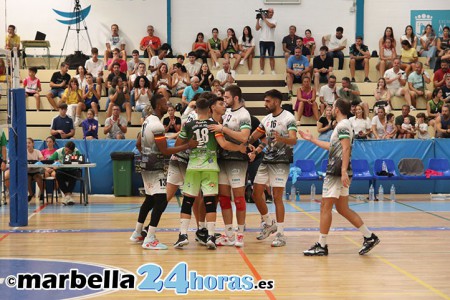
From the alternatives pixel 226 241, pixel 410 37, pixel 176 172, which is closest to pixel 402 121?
pixel 410 37

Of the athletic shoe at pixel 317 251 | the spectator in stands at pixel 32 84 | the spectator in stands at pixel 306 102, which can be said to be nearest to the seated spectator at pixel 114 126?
the spectator in stands at pixel 32 84

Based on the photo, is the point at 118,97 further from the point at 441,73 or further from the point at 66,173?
the point at 441,73

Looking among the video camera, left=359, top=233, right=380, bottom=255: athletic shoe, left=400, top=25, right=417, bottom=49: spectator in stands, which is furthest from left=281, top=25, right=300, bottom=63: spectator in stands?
left=359, top=233, right=380, bottom=255: athletic shoe

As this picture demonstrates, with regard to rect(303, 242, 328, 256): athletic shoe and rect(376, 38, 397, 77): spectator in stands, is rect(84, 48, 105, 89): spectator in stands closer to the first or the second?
rect(376, 38, 397, 77): spectator in stands

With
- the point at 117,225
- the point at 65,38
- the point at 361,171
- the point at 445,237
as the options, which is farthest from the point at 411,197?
the point at 65,38

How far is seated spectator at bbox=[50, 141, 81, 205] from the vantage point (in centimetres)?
1958

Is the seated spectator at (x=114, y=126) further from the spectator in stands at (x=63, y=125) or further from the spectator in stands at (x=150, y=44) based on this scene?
the spectator in stands at (x=150, y=44)

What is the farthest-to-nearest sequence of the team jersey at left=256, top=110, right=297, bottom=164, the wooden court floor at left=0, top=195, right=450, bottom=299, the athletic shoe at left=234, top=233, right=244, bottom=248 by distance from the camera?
the team jersey at left=256, top=110, right=297, bottom=164, the athletic shoe at left=234, top=233, right=244, bottom=248, the wooden court floor at left=0, top=195, right=450, bottom=299

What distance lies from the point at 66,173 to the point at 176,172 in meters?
8.42

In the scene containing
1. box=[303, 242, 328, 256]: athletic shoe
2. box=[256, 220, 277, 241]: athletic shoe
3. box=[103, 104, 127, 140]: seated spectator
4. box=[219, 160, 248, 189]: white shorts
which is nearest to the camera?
box=[303, 242, 328, 256]: athletic shoe

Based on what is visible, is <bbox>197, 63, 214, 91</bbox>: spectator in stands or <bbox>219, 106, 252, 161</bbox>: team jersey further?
<bbox>197, 63, 214, 91</bbox>: spectator in stands

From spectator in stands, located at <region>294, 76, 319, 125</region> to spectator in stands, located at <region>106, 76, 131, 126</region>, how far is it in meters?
5.35

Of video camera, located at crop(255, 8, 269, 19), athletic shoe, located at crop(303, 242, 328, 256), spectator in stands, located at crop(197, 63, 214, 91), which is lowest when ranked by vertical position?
athletic shoe, located at crop(303, 242, 328, 256)

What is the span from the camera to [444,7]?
29.6 meters
